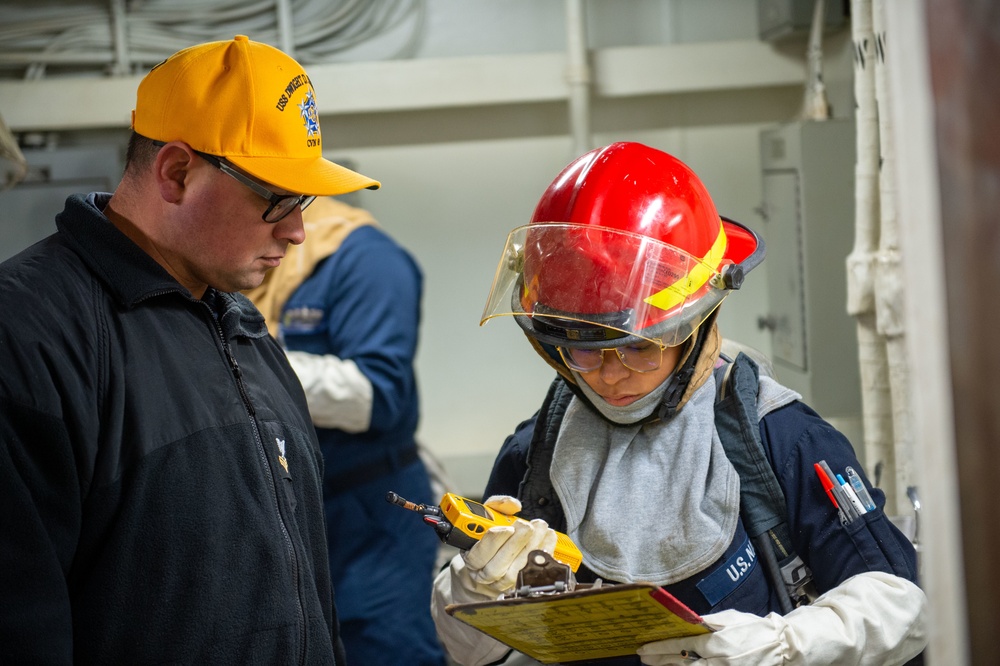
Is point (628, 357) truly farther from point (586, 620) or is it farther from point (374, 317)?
point (374, 317)

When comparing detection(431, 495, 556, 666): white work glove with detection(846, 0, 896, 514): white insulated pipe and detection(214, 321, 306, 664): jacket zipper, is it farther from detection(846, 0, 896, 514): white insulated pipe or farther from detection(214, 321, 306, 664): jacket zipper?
detection(846, 0, 896, 514): white insulated pipe

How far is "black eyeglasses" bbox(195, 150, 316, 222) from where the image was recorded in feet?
4.77

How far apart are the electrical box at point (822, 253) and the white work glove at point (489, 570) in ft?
7.18

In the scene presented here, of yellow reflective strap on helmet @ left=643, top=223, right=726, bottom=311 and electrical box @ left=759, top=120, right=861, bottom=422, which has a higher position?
yellow reflective strap on helmet @ left=643, top=223, right=726, bottom=311

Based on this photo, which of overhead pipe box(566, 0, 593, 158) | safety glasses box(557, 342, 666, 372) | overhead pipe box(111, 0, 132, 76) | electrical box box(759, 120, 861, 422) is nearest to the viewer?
safety glasses box(557, 342, 666, 372)

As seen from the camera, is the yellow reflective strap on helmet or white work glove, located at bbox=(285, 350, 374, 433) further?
white work glove, located at bbox=(285, 350, 374, 433)

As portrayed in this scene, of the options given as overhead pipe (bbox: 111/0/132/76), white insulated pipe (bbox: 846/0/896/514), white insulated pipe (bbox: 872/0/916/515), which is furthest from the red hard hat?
overhead pipe (bbox: 111/0/132/76)

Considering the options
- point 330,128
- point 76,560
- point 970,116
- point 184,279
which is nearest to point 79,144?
point 330,128

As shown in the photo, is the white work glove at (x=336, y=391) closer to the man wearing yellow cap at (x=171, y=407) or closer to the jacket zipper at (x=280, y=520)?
the man wearing yellow cap at (x=171, y=407)

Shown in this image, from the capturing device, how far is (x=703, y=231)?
5.43 ft

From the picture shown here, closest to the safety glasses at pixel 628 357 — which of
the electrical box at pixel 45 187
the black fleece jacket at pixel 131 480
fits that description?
the black fleece jacket at pixel 131 480

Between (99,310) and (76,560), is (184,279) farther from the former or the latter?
(76,560)

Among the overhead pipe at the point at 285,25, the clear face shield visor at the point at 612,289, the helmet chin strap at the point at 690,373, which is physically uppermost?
the overhead pipe at the point at 285,25

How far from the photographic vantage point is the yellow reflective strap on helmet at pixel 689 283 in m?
1.57
